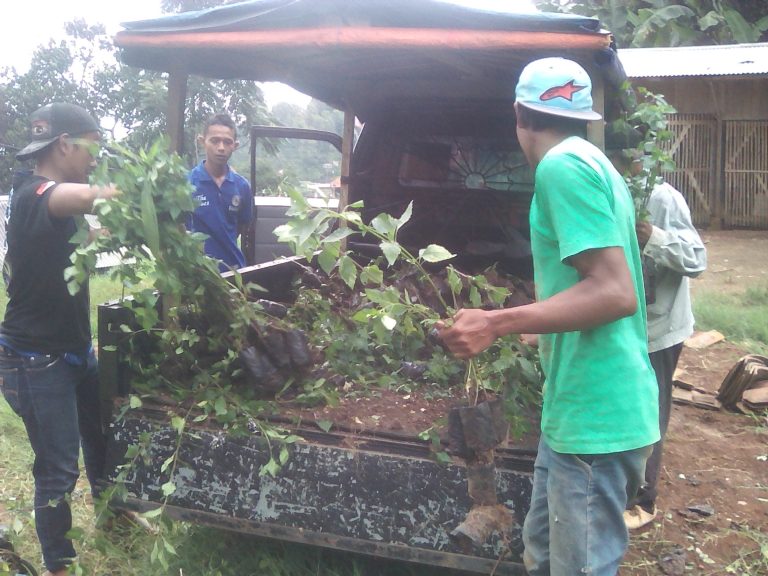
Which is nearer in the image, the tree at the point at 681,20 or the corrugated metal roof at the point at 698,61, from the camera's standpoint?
the corrugated metal roof at the point at 698,61

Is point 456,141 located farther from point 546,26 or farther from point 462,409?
point 462,409

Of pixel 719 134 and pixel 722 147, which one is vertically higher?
pixel 719 134

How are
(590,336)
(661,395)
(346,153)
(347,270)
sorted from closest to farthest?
(590,336)
(347,270)
(661,395)
(346,153)

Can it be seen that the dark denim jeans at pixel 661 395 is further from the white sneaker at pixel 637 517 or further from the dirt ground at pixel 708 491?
the dirt ground at pixel 708 491

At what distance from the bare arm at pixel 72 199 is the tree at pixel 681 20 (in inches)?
604

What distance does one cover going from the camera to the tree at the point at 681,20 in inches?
651

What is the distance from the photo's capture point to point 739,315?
7934 mm

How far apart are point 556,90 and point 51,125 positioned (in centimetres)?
198

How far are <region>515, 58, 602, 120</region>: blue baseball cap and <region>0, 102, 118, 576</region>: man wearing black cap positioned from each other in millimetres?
1734

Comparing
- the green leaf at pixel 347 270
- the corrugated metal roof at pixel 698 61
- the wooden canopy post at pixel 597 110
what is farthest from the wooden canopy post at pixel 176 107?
the corrugated metal roof at pixel 698 61

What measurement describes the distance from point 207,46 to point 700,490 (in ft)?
11.4

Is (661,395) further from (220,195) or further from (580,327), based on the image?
(220,195)

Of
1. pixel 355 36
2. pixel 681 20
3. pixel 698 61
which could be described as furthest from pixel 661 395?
pixel 681 20

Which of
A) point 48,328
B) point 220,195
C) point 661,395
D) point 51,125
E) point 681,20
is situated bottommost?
point 661,395
